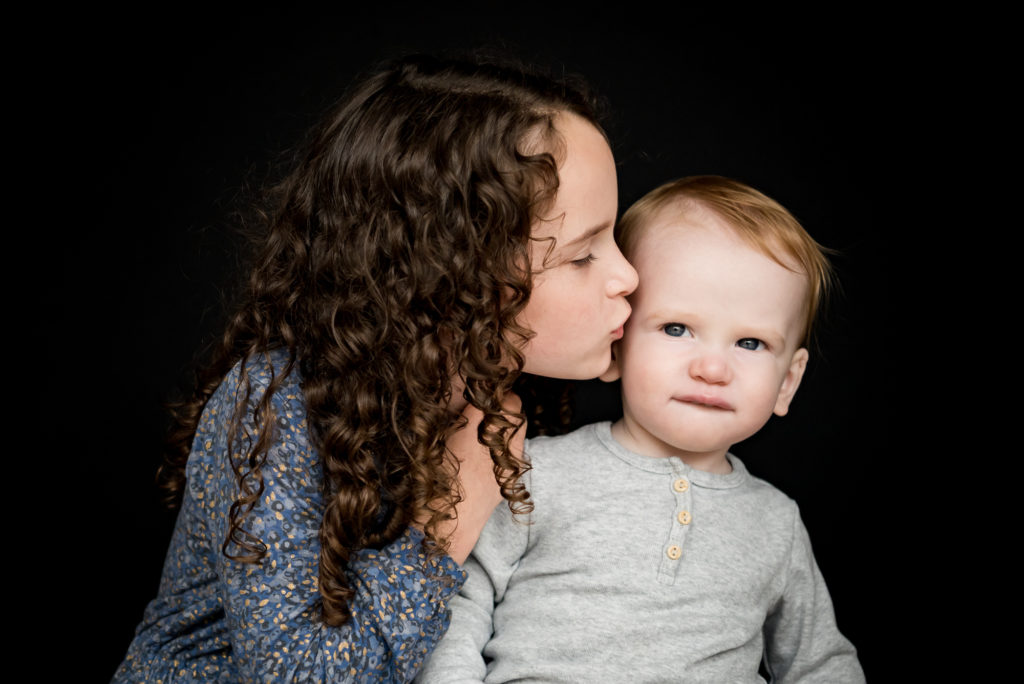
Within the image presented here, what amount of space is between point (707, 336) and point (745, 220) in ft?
0.70

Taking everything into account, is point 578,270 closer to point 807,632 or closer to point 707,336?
point 707,336

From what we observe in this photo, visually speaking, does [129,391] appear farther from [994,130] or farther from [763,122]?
[994,130]

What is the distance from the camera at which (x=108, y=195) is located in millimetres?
2543

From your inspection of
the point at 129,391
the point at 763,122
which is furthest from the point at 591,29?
the point at 129,391

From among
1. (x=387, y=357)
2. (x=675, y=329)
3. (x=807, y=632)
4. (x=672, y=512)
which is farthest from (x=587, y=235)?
(x=807, y=632)

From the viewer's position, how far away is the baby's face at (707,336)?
184cm

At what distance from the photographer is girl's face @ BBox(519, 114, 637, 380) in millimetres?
1719

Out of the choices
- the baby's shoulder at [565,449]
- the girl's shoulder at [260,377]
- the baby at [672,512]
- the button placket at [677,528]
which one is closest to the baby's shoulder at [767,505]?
the baby at [672,512]

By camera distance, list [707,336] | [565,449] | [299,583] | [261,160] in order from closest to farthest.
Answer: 1. [299,583]
2. [707,336]
3. [565,449]
4. [261,160]

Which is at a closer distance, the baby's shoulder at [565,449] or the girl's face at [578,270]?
the girl's face at [578,270]

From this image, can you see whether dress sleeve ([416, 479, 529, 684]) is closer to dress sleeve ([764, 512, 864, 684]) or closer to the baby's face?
the baby's face

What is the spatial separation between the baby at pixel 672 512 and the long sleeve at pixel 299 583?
0.18m

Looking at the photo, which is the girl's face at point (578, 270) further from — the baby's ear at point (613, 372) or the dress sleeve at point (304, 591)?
the dress sleeve at point (304, 591)

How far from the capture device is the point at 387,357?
1694 mm
